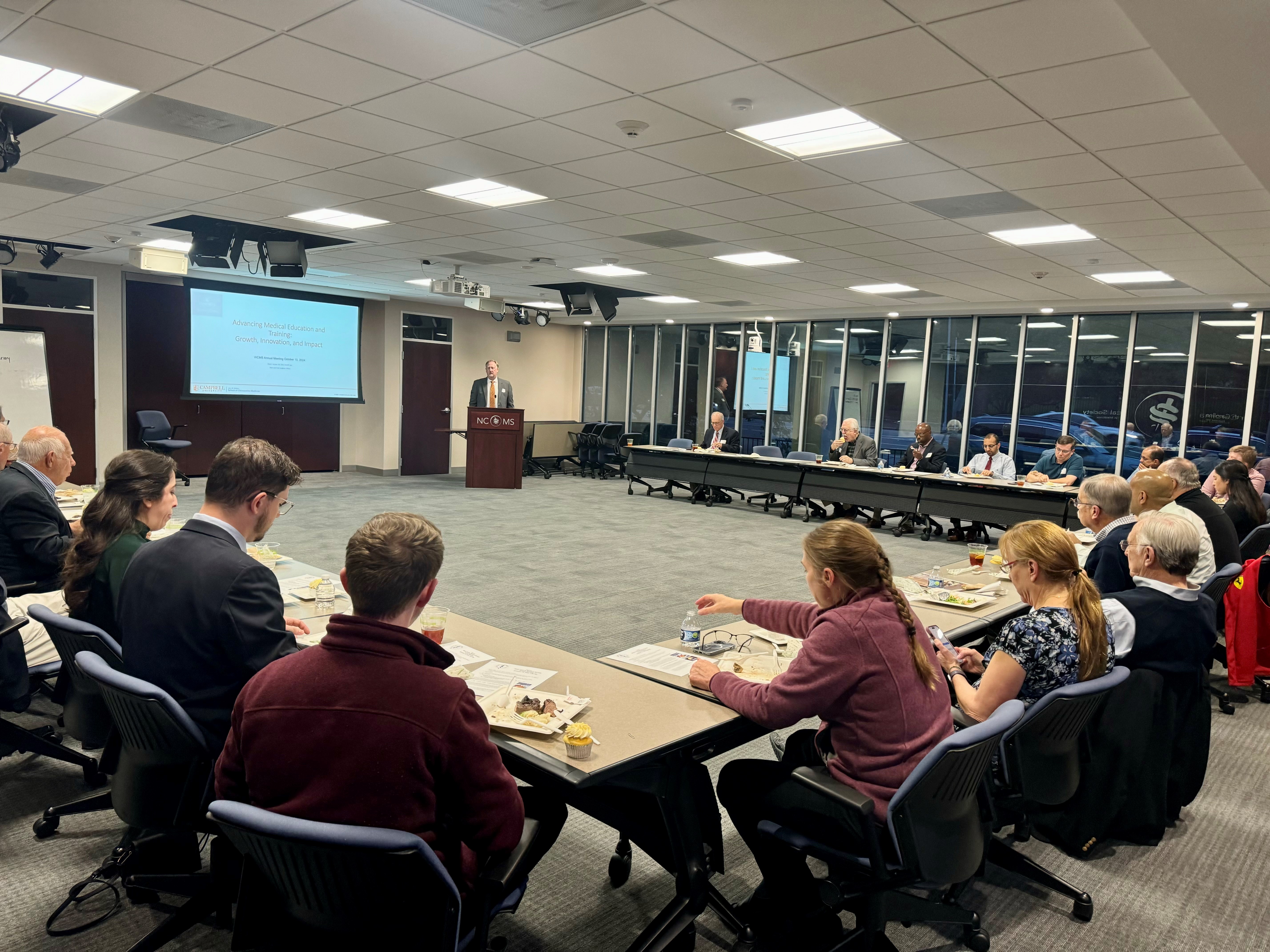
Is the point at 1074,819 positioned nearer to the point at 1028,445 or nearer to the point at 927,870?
the point at 927,870

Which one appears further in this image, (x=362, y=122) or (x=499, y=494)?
(x=499, y=494)

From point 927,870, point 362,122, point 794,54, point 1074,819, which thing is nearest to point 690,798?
point 927,870

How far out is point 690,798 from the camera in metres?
2.21

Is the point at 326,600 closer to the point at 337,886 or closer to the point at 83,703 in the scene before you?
the point at 83,703

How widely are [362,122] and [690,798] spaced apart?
415 centimetres

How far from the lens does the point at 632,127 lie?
4.52 m

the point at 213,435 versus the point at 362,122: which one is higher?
the point at 362,122

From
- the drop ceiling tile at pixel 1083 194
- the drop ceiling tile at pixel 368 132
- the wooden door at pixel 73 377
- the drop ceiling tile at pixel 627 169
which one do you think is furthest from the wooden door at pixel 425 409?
the drop ceiling tile at pixel 1083 194

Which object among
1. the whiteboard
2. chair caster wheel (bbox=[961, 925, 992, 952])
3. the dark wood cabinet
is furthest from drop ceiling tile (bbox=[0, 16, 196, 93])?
the dark wood cabinet

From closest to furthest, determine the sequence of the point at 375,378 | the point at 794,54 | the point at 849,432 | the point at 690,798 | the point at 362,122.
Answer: the point at 690,798, the point at 794,54, the point at 362,122, the point at 849,432, the point at 375,378

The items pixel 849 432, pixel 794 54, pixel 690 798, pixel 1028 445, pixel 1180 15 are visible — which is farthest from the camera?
pixel 1028 445

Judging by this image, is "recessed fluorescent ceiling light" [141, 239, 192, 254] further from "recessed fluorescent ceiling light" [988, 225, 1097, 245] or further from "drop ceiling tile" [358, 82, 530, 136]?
"recessed fluorescent ceiling light" [988, 225, 1097, 245]

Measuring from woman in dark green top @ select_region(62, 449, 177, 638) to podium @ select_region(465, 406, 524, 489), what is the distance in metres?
9.13

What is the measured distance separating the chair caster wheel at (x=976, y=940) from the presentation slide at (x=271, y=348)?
37.4ft
